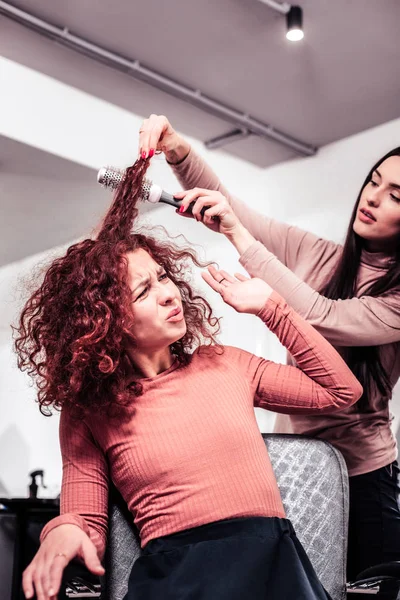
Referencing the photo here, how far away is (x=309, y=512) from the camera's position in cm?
134

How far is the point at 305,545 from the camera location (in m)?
1.32

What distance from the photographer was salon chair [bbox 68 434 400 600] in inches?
50.1

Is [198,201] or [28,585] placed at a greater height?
[198,201]

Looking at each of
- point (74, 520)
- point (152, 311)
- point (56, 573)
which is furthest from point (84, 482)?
point (152, 311)

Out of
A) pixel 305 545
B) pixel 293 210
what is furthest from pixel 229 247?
pixel 305 545

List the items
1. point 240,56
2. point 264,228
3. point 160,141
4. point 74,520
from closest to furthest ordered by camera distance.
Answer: point 74,520, point 160,141, point 264,228, point 240,56

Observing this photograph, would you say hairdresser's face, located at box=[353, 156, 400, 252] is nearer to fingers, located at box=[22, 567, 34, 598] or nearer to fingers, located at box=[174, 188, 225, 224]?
fingers, located at box=[174, 188, 225, 224]

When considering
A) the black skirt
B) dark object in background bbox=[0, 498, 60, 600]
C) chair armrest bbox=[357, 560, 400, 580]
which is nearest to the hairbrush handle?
the black skirt

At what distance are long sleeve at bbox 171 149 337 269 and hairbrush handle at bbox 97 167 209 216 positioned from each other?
21 centimetres

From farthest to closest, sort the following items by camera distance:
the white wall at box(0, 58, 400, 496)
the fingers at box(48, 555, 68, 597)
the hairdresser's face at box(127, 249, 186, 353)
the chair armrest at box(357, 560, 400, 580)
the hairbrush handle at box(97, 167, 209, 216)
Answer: the white wall at box(0, 58, 400, 496) → the hairbrush handle at box(97, 167, 209, 216) → the hairdresser's face at box(127, 249, 186, 353) → the chair armrest at box(357, 560, 400, 580) → the fingers at box(48, 555, 68, 597)

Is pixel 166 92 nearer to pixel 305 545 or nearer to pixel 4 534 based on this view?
pixel 4 534

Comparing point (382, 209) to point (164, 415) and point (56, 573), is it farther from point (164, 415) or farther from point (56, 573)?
point (56, 573)

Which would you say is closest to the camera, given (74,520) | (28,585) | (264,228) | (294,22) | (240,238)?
(28,585)

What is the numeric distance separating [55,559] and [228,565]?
0.27 meters
